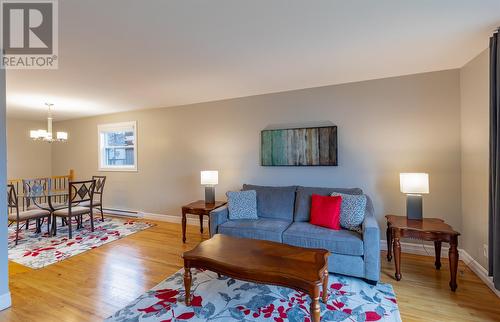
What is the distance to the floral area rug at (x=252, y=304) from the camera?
75.4 inches

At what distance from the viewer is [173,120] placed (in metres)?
4.80

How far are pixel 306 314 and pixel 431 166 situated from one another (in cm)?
249

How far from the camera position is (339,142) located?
3498mm

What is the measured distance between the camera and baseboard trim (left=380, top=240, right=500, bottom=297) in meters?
2.33

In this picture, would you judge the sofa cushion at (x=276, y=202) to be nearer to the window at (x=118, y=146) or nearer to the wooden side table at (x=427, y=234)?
the wooden side table at (x=427, y=234)

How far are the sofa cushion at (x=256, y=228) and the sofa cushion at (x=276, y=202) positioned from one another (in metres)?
0.13

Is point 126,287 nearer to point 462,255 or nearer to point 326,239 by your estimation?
point 326,239

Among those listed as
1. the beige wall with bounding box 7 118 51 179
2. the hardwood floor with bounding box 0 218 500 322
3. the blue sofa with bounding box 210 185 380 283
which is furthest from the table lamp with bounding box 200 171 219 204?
the beige wall with bounding box 7 118 51 179

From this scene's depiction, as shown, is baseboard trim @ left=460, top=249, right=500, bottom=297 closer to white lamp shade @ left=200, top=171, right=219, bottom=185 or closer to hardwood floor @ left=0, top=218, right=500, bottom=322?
hardwood floor @ left=0, top=218, right=500, bottom=322

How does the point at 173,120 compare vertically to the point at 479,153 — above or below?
above

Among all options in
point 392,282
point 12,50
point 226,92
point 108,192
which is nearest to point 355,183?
point 392,282

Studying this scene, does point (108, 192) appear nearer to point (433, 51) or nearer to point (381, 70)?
point (381, 70)

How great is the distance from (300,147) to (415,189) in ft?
5.14
